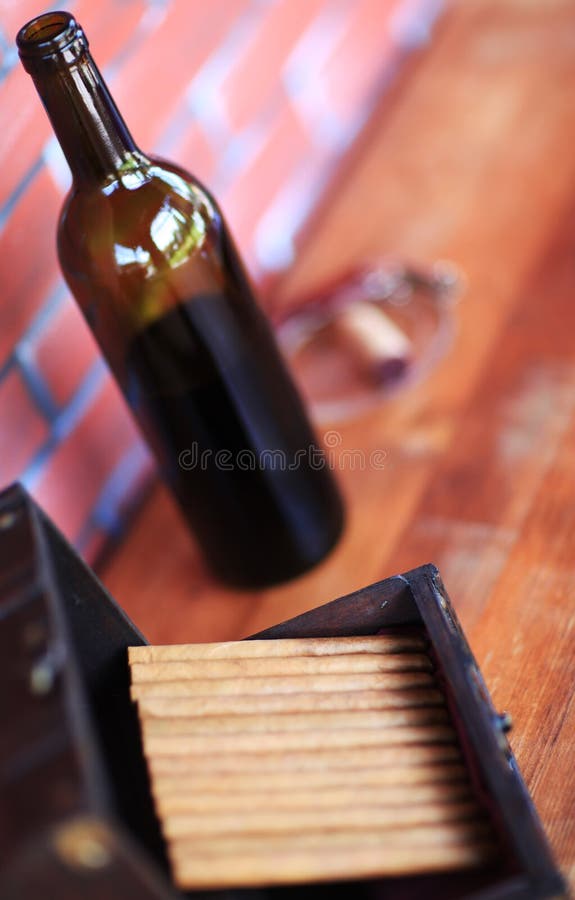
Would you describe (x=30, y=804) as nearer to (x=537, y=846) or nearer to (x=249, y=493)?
(x=537, y=846)

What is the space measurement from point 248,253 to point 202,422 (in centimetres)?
43

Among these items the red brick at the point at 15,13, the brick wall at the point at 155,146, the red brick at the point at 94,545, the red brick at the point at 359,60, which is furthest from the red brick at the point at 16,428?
the red brick at the point at 359,60

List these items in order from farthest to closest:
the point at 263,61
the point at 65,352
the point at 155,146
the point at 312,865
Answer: the point at 263,61 → the point at 155,146 → the point at 65,352 → the point at 312,865

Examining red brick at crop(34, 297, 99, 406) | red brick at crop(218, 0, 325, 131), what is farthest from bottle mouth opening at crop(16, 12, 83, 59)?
red brick at crop(218, 0, 325, 131)

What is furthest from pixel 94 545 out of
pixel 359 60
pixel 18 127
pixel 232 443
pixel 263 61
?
pixel 359 60

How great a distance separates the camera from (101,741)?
0.51 meters

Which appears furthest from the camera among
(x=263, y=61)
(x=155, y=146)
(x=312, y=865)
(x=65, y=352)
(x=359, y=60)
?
(x=359, y=60)

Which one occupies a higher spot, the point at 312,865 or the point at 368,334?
the point at 312,865

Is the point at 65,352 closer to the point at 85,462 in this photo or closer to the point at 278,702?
the point at 85,462

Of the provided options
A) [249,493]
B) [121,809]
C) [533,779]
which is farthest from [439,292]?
[121,809]

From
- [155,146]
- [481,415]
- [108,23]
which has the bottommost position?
[481,415]

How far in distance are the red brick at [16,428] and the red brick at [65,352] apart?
31 millimetres

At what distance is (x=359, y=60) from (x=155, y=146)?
16.6 inches

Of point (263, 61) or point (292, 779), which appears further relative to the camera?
point (263, 61)
